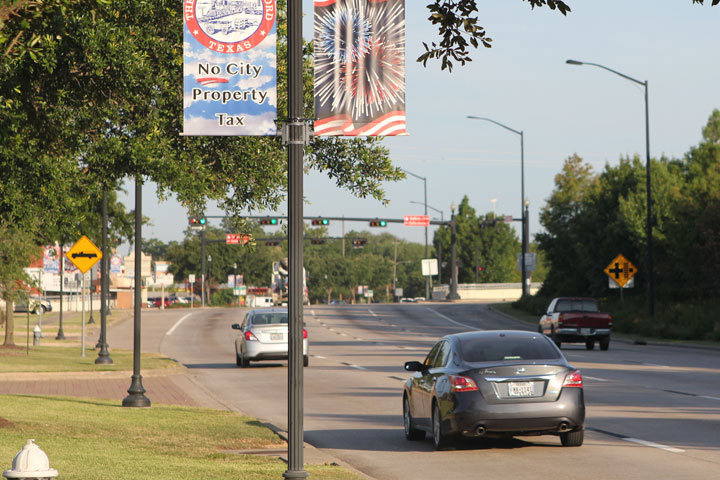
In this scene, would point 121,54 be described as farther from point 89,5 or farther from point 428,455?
point 428,455

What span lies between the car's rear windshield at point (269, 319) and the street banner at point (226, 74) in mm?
21885

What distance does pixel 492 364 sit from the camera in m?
13.5

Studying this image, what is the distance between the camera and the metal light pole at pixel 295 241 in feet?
30.4

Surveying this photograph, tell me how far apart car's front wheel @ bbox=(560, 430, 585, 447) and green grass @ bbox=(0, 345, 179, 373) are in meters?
17.7

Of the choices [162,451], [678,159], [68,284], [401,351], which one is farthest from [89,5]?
[678,159]

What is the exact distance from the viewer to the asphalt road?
12.5m

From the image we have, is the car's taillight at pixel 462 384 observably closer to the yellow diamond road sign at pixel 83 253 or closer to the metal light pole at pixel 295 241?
the metal light pole at pixel 295 241

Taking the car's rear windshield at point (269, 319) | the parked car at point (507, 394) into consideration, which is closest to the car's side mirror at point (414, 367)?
the parked car at point (507, 394)

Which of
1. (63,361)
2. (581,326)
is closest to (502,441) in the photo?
(63,361)

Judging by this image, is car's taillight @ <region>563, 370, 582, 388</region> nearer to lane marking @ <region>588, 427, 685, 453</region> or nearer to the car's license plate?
the car's license plate

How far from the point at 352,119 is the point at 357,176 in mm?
8492

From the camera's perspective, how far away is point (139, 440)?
14.6 meters

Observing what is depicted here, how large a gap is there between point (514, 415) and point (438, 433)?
47.0 inches

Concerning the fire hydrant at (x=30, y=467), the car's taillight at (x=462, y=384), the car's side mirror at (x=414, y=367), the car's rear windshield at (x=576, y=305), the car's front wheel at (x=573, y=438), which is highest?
the car's rear windshield at (x=576, y=305)
